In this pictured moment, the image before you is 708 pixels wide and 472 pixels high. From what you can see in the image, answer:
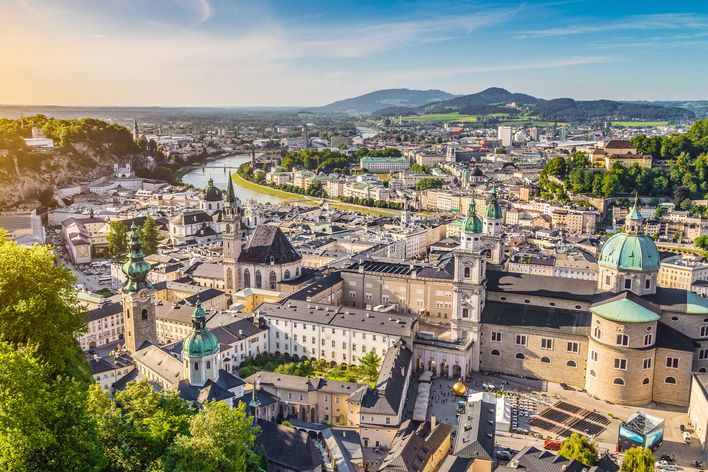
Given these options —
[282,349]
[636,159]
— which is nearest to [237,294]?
[282,349]

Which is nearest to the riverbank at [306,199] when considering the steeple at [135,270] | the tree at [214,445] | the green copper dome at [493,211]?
the green copper dome at [493,211]

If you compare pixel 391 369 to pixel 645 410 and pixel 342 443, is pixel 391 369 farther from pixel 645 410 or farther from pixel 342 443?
pixel 645 410

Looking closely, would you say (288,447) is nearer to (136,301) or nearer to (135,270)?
(136,301)

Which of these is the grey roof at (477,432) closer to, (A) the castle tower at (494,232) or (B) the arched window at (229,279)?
(A) the castle tower at (494,232)

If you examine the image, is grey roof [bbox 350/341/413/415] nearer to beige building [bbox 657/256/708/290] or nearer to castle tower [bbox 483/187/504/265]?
castle tower [bbox 483/187/504/265]

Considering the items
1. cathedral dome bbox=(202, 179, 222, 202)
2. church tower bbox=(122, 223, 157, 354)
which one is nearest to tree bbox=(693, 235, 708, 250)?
cathedral dome bbox=(202, 179, 222, 202)

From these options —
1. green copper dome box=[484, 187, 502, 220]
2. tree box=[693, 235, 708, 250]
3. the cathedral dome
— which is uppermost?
green copper dome box=[484, 187, 502, 220]
